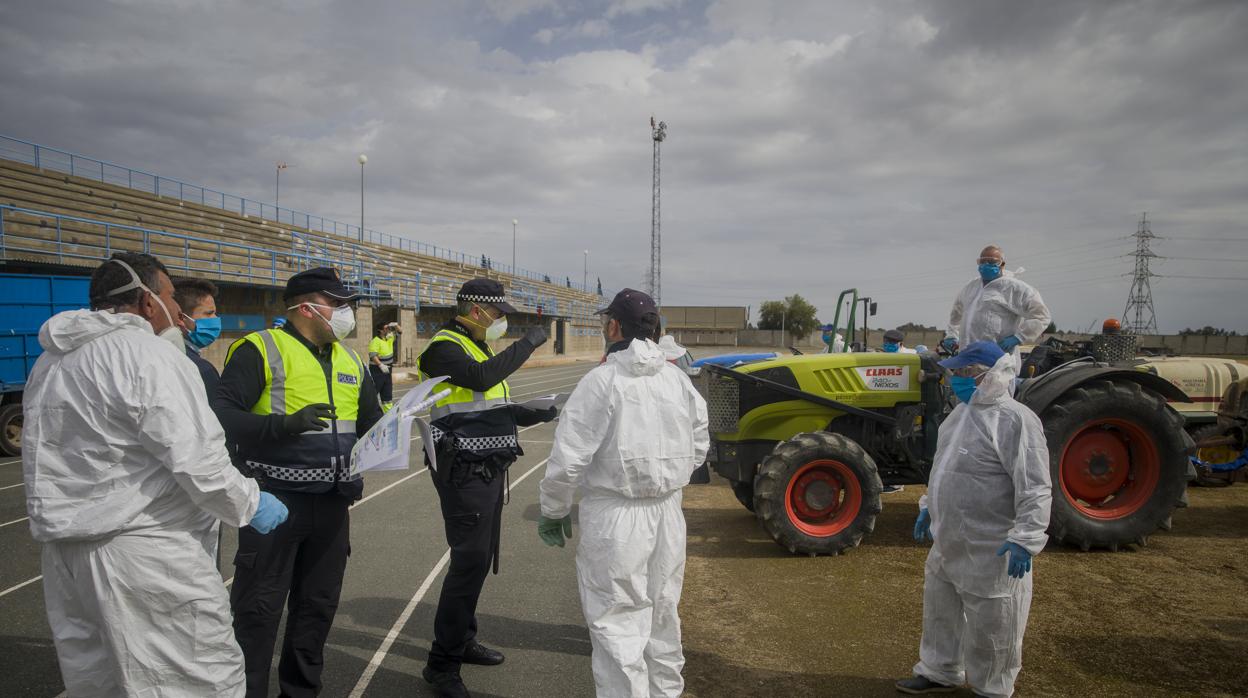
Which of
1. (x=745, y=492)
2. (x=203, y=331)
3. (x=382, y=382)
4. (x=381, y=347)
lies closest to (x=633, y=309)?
(x=203, y=331)

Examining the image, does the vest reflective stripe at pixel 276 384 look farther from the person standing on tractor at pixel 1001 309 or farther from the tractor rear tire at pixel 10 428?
the tractor rear tire at pixel 10 428

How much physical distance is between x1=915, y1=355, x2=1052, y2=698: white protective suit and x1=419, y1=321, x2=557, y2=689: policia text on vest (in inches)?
89.3

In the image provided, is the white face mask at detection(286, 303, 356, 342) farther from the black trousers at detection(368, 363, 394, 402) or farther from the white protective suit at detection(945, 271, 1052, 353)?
the black trousers at detection(368, 363, 394, 402)

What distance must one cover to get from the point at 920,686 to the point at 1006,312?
338 cm

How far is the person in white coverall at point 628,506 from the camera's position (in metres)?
2.75

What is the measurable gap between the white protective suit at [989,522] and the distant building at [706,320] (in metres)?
75.0

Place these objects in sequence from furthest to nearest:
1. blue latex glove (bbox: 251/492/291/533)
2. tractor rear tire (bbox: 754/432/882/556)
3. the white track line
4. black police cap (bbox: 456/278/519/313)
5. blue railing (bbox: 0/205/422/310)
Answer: blue railing (bbox: 0/205/422/310), tractor rear tire (bbox: 754/432/882/556), black police cap (bbox: 456/278/519/313), the white track line, blue latex glove (bbox: 251/492/291/533)

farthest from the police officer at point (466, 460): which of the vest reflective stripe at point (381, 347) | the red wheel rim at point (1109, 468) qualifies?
the vest reflective stripe at point (381, 347)

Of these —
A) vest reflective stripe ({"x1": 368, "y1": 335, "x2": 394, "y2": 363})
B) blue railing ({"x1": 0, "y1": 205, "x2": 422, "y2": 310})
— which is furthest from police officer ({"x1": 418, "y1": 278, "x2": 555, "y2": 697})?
blue railing ({"x1": 0, "y1": 205, "x2": 422, "y2": 310})

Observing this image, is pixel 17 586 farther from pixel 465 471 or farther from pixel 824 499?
pixel 824 499

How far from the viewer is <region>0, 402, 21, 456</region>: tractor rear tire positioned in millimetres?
9336

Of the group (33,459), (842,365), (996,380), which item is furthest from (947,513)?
(33,459)

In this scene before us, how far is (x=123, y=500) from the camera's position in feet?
6.99

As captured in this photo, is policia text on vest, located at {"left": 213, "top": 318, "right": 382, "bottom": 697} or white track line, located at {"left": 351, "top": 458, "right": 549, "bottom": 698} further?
white track line, located at {"left": 351, "top": 458, "right": 549, "bottom": 698}
